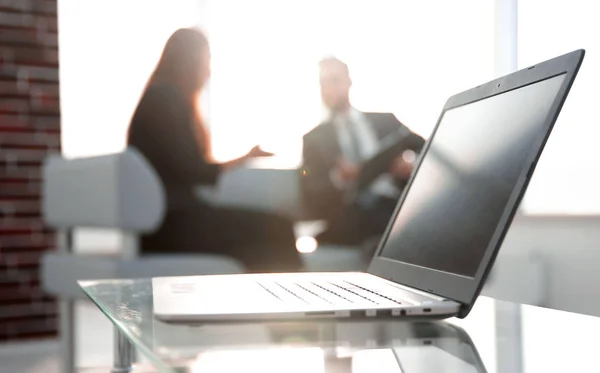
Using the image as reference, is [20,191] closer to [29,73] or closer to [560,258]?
[29,73]

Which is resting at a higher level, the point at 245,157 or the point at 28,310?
the point at 245,157

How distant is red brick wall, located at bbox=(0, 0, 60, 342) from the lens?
2975mm

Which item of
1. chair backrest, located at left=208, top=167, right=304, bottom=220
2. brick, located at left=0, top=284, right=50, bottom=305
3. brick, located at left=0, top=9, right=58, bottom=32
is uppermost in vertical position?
brick, located at left=0, top=9, right=58, bottom=32

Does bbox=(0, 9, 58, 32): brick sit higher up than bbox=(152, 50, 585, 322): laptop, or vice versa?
bbox=(0, 9, 58, 32): brick

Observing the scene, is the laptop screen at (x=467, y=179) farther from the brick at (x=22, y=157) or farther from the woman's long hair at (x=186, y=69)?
the brick at (x=22, y=157)

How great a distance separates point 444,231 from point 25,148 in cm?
262

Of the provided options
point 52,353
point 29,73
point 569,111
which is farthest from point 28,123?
point 569,111

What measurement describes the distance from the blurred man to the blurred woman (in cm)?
19

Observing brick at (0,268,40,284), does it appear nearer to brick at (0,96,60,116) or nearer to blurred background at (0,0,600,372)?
blurred background at (0,0,600,372)

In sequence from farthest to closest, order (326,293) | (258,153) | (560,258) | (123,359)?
(560,258) < (258,153) < (123,359) < (326,293)

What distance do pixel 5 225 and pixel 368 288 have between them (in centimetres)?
257

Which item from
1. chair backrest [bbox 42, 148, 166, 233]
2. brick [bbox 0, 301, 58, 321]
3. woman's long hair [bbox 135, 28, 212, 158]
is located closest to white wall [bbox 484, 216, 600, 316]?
woman's long hair [bbox 135, 28, 212, 158]

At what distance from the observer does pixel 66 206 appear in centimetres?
224

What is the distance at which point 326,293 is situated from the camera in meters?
0.69
